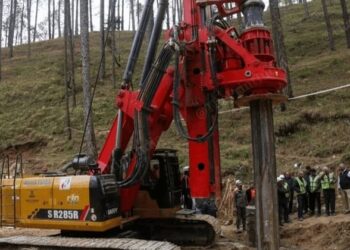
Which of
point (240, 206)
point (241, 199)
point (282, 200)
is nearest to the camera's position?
point (240, 206)

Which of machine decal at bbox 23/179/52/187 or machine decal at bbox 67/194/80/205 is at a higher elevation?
machine decal at bbox 23/179/52/187

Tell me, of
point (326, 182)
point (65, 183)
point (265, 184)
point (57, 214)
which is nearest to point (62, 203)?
point (57, 214)

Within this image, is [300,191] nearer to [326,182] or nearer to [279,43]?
[326,182]

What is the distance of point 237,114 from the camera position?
2450 cm

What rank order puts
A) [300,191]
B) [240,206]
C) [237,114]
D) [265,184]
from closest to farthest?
[265,184] → [240,206] → [300,191] → [237,114]

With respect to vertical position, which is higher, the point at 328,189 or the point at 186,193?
the point at 186,193

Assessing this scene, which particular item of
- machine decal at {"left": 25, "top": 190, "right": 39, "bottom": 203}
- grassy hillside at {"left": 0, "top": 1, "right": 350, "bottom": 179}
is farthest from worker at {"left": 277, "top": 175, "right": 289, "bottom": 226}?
machine decal at {"left": 25, "top": 190, "right": 39, "bottom": 203}

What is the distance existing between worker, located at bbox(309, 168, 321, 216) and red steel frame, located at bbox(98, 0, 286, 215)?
7844 mm

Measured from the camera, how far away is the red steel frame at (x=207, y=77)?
24.1 ft

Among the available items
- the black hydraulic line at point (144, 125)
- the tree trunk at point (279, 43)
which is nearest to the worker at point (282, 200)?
the black hydraulic line at point (144, 125)

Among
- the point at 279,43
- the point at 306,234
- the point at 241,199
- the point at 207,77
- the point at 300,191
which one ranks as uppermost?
the point at 279,43

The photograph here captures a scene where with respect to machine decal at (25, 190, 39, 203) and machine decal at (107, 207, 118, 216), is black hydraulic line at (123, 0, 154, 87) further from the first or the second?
machine decal at (25, 190, 39, 203)

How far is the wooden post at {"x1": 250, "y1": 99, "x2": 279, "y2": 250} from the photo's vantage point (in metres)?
6.71

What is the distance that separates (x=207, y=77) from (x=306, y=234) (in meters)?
7.55
